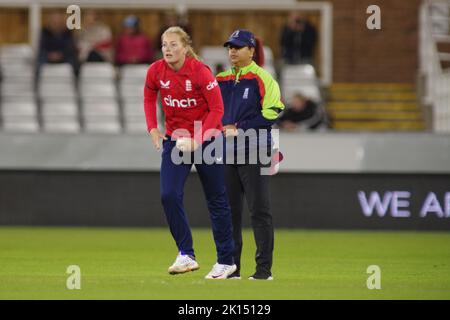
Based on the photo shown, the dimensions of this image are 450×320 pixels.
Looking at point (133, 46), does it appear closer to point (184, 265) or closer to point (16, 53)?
point (16, 53)

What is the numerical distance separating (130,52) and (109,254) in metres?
8.49

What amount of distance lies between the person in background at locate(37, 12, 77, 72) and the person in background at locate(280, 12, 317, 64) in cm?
380

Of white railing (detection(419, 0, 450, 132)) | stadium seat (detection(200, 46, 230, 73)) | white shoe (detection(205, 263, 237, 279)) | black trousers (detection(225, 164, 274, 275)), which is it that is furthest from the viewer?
stadium seat (detection(200, 46, 230, 73))

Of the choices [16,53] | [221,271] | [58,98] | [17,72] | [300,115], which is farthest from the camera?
[16,53]

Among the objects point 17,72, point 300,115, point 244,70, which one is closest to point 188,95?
point 244,70

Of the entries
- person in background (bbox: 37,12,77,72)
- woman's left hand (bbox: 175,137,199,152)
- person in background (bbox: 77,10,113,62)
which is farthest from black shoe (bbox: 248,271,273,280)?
person in background (bbox: 77,10,113,62)

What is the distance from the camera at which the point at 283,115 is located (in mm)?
20188

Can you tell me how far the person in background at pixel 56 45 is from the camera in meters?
21.9

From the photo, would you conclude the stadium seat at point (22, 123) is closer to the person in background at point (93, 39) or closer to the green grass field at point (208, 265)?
the person in background at point (93, 39)

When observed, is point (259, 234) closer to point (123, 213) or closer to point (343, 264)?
point (343, 264)

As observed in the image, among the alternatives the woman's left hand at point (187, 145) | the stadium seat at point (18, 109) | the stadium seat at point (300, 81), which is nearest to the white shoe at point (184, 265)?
the woman's left hand at point (187, 145)

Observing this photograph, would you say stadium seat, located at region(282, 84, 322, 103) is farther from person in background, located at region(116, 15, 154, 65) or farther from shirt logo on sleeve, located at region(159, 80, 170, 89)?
shirt logo on sleeve, located at region(159, 80, 170, 89)

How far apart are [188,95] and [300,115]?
31.7ft

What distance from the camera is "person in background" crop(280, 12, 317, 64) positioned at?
73.7 feet
